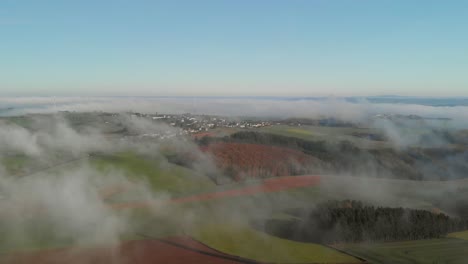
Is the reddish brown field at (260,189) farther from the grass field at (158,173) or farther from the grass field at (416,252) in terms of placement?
the grass field at (416,252)

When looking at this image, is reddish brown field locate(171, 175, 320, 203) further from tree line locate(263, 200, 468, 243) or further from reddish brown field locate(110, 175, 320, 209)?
tree line locate(263, 200, 468, 243)

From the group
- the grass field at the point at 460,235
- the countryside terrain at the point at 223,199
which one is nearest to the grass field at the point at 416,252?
the countryside terrain at the point at 223,199

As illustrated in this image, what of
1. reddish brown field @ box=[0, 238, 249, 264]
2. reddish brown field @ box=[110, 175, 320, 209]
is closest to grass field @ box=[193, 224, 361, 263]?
reddish brown field @ box=[0, 238, 249, 264]

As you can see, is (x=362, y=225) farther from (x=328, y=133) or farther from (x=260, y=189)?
(x=328, y=133)

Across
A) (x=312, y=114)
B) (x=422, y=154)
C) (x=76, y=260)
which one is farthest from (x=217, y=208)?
(x=312, y=114)

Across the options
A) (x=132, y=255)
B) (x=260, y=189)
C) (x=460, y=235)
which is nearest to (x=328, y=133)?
(x=260, y=189)

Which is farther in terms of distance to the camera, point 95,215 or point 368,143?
point 368,143

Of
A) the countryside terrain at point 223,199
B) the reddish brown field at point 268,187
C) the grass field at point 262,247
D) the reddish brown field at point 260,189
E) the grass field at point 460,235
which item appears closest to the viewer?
the grass field at point 262,247

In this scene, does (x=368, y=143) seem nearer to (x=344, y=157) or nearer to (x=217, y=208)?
(x=344, y=157)
